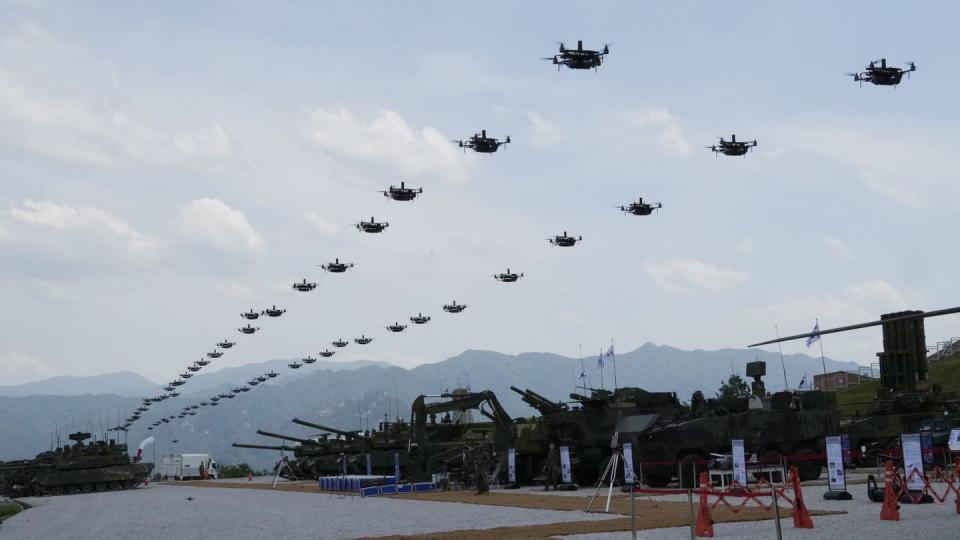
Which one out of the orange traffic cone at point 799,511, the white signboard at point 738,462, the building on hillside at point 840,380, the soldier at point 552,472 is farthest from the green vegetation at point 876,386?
the orange traffic cone at point 799,511

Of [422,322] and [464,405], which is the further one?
[422,322]

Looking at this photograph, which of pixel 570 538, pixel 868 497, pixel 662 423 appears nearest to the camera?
pixel 570 538

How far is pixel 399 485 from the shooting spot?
45.4 meters

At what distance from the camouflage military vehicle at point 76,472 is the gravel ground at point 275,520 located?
92.0 feet

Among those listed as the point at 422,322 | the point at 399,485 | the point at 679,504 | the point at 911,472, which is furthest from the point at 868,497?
the point at 422,322

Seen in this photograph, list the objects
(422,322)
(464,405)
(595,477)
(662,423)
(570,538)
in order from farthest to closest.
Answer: (422,322)
(464,405)
(595,477)
(662,423)
(570,538)

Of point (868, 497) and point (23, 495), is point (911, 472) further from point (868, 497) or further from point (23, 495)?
point (23, 495)

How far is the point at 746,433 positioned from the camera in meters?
36.3

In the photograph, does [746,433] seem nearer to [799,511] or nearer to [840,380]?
[799,511]

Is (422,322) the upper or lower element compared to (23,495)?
upper

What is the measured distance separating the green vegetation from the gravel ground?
44.7m

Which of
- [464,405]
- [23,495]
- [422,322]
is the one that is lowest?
[23,495]

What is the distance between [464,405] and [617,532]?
1085 inches

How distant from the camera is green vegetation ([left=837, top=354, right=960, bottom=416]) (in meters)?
71.6
